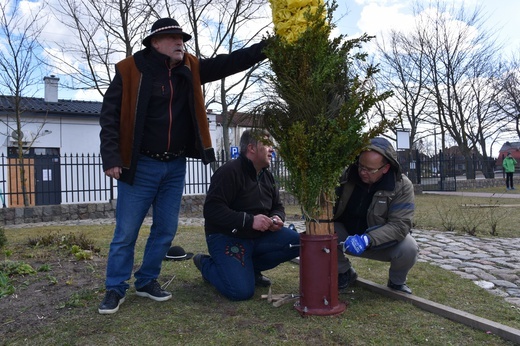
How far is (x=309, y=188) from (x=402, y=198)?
836 millimetres

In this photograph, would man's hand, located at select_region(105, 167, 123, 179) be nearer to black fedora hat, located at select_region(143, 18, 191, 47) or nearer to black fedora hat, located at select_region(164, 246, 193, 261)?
black fedora hat, located at select_region(143, 18, 191, 47)

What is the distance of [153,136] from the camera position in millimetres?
3441

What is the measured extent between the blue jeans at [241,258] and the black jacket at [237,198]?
84 mm

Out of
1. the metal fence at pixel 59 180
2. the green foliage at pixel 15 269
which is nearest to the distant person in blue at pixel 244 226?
the green foliage at pixel 15 269

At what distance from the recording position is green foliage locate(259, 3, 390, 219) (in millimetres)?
3057

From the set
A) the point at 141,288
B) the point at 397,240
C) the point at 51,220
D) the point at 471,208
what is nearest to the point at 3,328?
the point at 141,288

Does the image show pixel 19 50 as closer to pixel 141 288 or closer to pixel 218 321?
pixel 141 288

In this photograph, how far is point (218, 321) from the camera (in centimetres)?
313

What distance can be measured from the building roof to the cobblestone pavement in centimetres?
1579

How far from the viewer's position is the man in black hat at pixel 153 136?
3.33 m

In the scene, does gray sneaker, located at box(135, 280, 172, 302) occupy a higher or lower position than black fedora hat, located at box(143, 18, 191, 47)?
lower

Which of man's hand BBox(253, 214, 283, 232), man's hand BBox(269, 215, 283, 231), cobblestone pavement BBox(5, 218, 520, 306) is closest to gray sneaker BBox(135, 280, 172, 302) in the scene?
man's hand BBox(253, 214, 283, 232)

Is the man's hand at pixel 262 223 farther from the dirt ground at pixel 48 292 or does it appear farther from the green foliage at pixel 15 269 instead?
the green foliage at pixel 15 269

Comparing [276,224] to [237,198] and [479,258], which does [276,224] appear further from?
[479,258]
